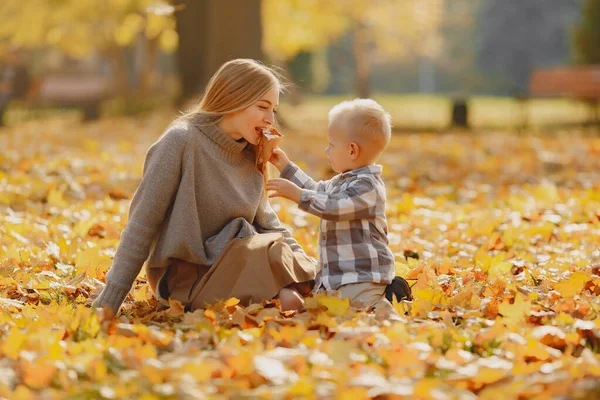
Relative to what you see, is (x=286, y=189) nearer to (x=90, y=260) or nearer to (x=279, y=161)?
(x=279, y=161)

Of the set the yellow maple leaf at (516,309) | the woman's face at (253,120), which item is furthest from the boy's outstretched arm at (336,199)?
the yellow maple leaf at (516,309)

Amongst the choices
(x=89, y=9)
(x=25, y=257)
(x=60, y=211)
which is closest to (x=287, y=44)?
(x=89, y=9)

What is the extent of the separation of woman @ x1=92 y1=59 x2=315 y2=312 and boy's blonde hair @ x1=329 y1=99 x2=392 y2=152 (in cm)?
39

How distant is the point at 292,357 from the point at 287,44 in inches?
801

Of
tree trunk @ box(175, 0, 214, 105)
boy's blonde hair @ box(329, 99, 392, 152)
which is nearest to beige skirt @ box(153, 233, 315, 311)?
boy's blonde hair @ box(329, 99, 392, 152)

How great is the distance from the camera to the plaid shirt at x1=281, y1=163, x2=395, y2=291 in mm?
3420

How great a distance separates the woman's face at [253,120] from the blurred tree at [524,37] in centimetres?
4549

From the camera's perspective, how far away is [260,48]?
12.7 metres

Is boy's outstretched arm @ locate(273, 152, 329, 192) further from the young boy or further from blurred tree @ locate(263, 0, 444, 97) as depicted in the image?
blurred tree @ locate(263, 0, 444, 97)

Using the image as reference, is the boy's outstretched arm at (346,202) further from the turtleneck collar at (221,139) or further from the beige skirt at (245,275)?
the turtleneck collar at (221,139)

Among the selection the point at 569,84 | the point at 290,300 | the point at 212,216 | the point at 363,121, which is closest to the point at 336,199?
the point at 363,121

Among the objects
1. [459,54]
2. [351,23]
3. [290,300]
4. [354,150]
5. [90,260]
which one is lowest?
[459,54]

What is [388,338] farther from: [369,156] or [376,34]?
[376,34]

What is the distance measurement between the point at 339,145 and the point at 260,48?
9.48m
